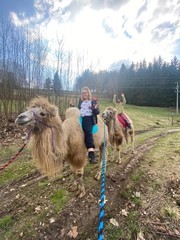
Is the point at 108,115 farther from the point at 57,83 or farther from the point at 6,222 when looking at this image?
the point at 57,83

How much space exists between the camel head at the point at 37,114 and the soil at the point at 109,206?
1.91 meters

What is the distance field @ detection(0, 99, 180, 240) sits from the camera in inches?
111

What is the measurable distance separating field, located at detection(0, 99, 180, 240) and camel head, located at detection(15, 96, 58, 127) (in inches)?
74.4

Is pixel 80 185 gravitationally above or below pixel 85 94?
below

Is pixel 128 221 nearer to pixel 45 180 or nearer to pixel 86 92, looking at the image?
pixel 45 180

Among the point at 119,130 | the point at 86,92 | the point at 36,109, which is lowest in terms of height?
the point at 119,130

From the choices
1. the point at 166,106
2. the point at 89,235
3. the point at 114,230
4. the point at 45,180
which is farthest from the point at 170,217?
the point at 166,106

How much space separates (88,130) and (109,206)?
169 centimetres

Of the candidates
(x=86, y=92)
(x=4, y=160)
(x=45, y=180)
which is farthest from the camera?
(x=4, y=160)

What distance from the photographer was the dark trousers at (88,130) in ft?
12.4

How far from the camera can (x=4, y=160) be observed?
6879 mm

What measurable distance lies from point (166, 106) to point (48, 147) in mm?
49925

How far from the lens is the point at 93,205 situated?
349cm

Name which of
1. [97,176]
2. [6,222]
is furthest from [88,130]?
[6,222]
